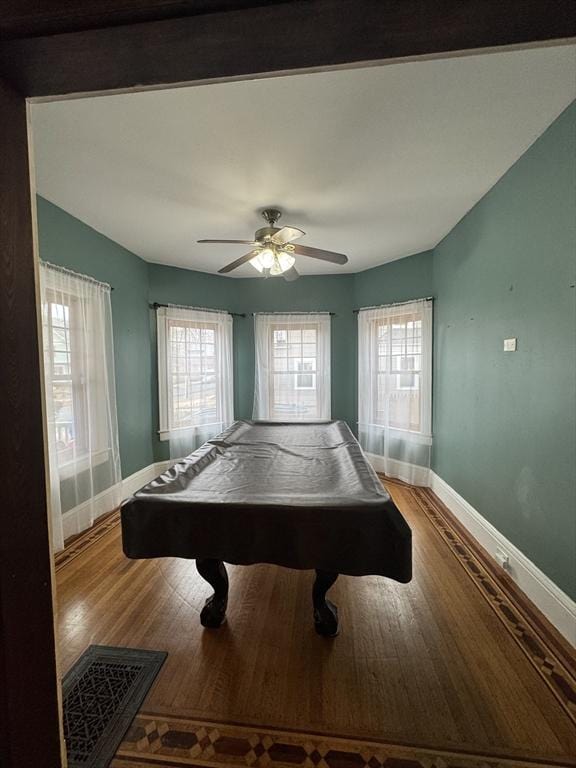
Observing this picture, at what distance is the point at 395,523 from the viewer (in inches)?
53.1

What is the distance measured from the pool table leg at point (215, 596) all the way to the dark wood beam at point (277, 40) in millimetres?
1889

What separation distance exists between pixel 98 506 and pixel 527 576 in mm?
3341

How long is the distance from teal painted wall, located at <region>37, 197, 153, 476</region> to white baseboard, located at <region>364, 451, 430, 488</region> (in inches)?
111

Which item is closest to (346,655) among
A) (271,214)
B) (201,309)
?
(271,214)

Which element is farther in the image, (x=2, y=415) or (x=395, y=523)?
(x=395, y=523)

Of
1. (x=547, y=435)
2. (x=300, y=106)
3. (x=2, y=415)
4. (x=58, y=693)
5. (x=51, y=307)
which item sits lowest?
(x=58, y=693)

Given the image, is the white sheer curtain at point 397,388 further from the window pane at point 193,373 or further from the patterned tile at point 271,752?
the patterned tile at point 271,752

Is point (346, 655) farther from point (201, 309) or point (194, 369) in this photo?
point (201, 309)

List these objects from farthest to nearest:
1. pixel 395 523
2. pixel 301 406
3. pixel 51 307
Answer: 1. pixel 301 406
2. pixel 51 307
3. pixel 395 523

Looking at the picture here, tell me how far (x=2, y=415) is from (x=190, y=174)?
2066mm

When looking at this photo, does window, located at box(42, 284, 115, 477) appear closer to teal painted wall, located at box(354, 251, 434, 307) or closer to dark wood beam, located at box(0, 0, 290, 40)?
dark wood beam, located at box(0, 0, 290, 40)

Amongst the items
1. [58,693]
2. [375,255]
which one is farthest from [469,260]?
[58,693]

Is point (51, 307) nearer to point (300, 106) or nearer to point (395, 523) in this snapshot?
point (300, 106)

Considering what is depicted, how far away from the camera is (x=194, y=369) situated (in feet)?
13.9
